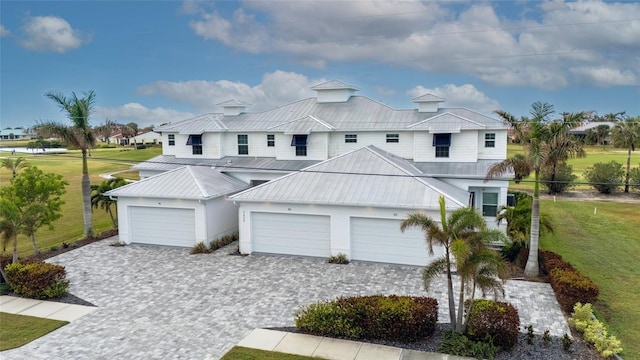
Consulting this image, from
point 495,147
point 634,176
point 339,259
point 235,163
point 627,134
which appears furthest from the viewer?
point 627,134

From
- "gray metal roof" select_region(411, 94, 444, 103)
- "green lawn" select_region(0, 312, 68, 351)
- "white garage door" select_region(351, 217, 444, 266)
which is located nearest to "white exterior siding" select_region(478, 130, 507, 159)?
"gray metal roof" select_region(411, 94, 444, 103)

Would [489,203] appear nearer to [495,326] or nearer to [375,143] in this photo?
[375,143]

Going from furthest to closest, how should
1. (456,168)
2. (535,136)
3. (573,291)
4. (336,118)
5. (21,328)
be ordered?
(336,118)
(456,168)
(535,136)
(573,291)
(21,328)

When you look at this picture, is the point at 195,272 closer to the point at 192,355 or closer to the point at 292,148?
the point at 192,355

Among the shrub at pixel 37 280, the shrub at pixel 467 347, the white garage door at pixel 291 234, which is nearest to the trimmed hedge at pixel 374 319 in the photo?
the shrub at pixel 467 347

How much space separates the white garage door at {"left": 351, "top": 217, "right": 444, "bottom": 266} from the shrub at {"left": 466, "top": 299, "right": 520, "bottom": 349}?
5893mm

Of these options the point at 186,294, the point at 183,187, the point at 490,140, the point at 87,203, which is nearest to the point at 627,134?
the point at 490,140

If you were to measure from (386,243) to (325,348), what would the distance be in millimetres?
7292

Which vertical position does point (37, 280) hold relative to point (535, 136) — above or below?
below

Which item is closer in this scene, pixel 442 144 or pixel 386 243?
pixel 386 243

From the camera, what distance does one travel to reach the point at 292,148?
25406 mm

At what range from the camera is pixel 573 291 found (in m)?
12.7

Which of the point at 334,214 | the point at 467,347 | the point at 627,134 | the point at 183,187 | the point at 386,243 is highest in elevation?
the point at 627,134

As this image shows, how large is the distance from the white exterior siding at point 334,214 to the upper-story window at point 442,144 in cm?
765
